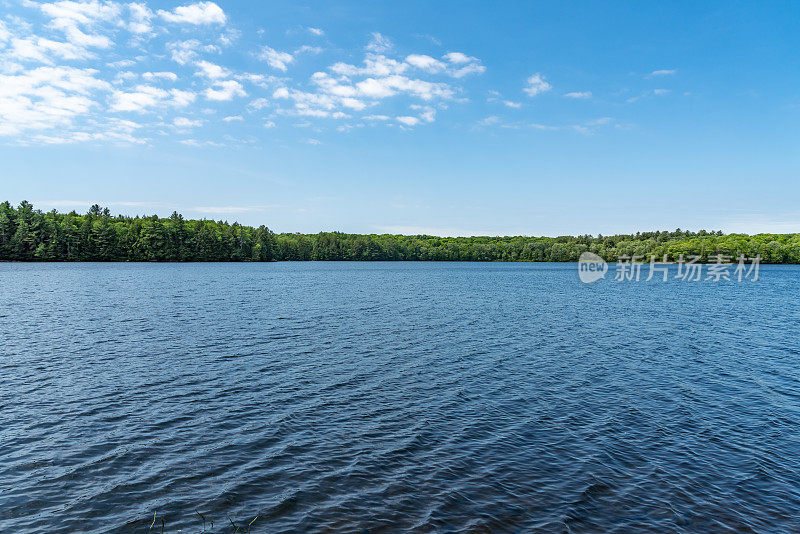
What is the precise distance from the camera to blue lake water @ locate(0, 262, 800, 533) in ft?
40.7

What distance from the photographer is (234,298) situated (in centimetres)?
6581

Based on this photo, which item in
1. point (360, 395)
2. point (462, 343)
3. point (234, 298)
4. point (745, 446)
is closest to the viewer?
point (745, 446)

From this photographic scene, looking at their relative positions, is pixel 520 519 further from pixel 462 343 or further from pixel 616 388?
pixel 462 343

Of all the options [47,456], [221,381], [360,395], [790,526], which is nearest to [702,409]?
[790,526]

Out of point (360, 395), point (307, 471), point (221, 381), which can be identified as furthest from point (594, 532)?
point (221, 381)

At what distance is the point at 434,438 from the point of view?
17297mm

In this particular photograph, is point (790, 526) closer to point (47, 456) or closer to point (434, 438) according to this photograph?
point (434, 438)

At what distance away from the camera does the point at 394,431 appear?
17.9m

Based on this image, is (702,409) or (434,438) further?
(702,409)

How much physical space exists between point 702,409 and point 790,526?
9737 millimetres

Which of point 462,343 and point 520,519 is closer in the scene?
point 520,519

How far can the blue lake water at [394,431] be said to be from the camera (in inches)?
488

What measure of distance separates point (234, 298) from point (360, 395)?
48.6 m

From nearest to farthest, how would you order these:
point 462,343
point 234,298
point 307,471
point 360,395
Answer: point 307,471
point 360,395
point 462,343
point 234,298
